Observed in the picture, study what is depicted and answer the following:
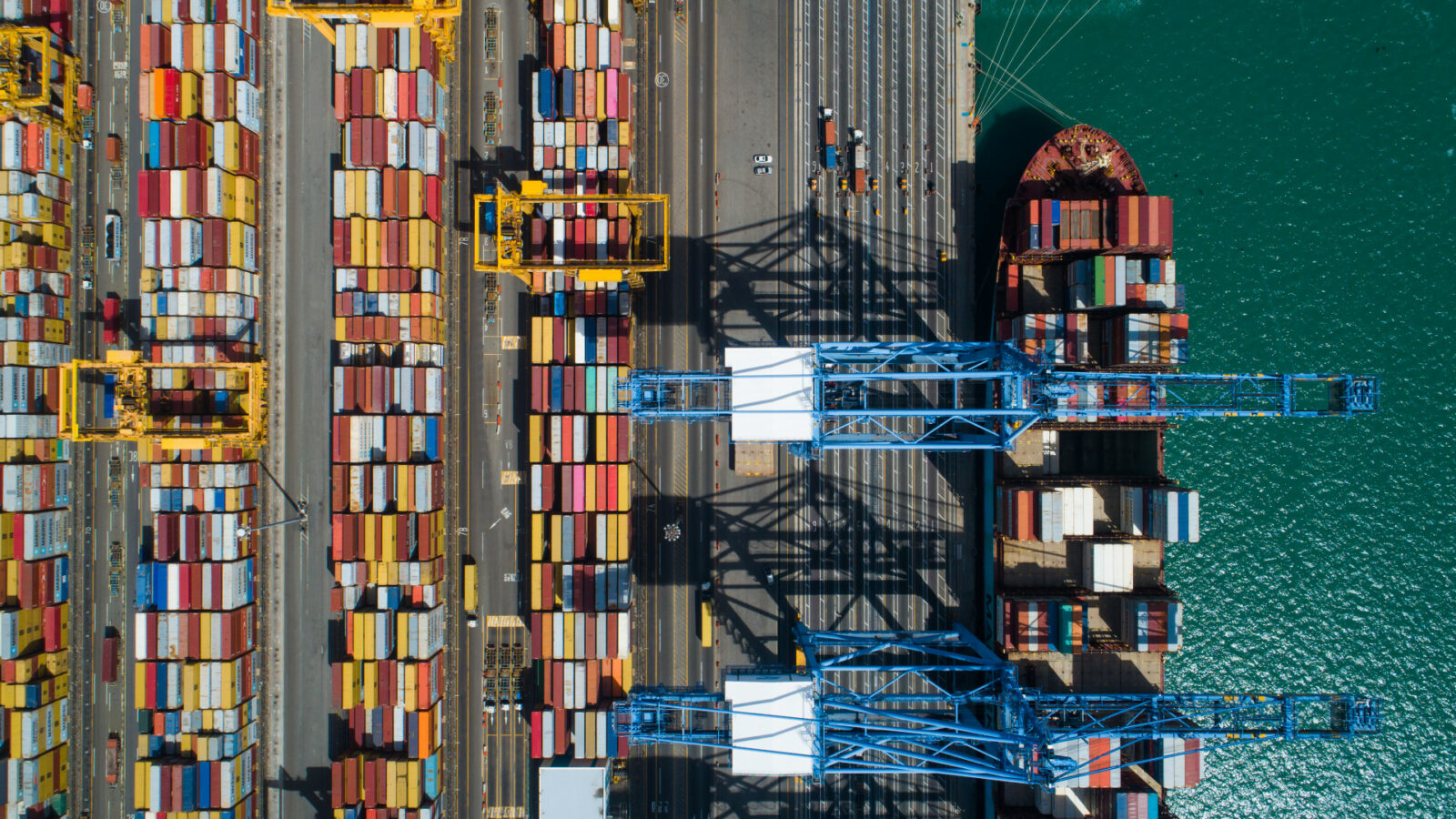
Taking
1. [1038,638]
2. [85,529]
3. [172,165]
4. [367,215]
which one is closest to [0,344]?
[85,529]

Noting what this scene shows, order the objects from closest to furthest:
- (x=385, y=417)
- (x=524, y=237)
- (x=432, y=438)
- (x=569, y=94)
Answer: (x=569, y=94)
(x=385, y=417)
(x=432, y=438)
(x=524, y=237)

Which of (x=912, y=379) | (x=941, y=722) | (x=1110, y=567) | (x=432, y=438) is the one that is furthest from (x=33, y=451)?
(x=1110, y=567)

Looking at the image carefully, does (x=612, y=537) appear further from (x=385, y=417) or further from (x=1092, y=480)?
(x=1092, y=480)

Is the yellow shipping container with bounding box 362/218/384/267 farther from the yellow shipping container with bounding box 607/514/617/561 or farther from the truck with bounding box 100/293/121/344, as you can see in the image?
the yellow shipping container with bounding box 607/514/617/561

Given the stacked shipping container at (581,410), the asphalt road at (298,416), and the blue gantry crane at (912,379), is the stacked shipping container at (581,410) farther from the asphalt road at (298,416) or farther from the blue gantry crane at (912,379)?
the asphalt road at (298,416)

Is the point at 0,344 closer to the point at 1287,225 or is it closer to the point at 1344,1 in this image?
the point at 1287,225

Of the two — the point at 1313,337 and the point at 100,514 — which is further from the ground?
the point at 1313,337
